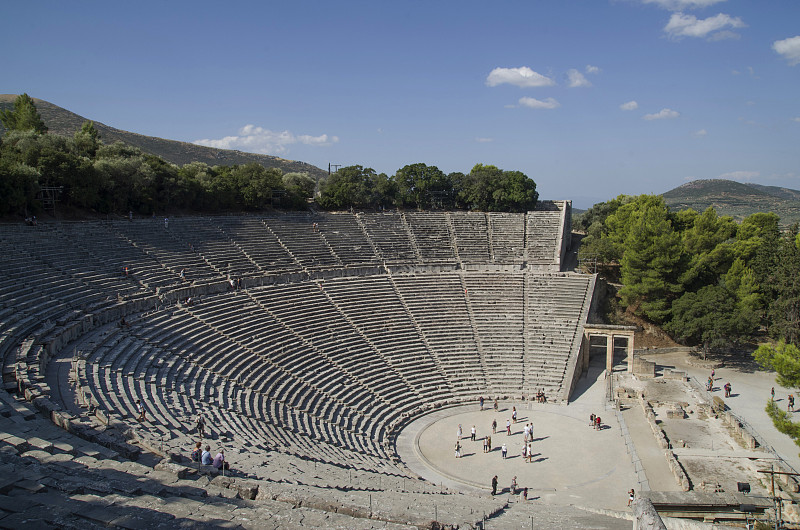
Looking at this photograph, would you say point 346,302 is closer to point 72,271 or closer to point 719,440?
point 72,271

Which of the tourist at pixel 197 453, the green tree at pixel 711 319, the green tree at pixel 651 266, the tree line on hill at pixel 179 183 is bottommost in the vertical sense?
the tourist at pixel 197 453

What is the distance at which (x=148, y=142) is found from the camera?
8069 cm

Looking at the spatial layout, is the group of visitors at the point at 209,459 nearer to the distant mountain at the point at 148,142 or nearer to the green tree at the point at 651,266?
the green tree at the point at 651,266

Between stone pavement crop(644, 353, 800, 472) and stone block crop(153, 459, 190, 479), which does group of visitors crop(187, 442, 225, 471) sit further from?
stone pavement crop(644, 353, 800, 472)

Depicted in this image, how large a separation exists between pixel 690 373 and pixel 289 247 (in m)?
24.6

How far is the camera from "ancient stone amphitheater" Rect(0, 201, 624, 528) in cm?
981

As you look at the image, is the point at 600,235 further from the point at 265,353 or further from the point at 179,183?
the point at 179,183

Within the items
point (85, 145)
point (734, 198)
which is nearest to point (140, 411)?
point (85, 145)

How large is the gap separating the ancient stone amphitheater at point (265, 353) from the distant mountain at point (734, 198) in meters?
103

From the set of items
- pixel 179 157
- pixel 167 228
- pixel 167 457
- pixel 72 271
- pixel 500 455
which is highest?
pixel 179 157

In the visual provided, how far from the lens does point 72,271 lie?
22969mm

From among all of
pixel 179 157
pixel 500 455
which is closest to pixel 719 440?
pixel 500 455

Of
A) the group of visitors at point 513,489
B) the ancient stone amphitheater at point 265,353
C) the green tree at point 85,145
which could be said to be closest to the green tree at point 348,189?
the ancient stone amphitheater at point 265,353

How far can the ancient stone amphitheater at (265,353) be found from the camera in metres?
9.81
